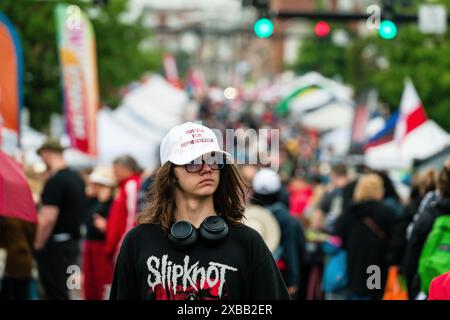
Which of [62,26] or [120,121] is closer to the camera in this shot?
[62,26]

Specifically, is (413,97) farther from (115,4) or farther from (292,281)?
(115,4)

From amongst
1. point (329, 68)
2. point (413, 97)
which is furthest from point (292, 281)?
point (329, 68)

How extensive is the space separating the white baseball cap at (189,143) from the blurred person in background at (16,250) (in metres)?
4.06

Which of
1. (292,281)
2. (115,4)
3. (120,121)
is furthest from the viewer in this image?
Answer: (115,4)

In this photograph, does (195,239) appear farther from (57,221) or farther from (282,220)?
(57,221)

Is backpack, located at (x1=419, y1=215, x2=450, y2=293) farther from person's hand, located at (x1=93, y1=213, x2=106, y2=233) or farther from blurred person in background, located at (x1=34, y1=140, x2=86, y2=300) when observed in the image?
person's hand, located at (x1=93, y1=213, x2=106, y2=233)

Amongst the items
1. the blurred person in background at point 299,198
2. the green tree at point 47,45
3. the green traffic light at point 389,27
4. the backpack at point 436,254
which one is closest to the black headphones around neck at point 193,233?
the backpack at point 436,254

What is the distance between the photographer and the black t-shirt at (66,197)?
952cm

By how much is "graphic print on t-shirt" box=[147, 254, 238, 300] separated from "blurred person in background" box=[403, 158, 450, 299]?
123 inches

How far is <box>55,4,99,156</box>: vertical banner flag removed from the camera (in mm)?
12797

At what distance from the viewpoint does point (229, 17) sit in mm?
182750

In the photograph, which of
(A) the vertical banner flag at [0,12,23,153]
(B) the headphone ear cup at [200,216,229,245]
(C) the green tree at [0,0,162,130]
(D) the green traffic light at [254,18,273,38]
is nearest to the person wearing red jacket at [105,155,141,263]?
(A) the vertical banner flag at [0,12,23,153]
